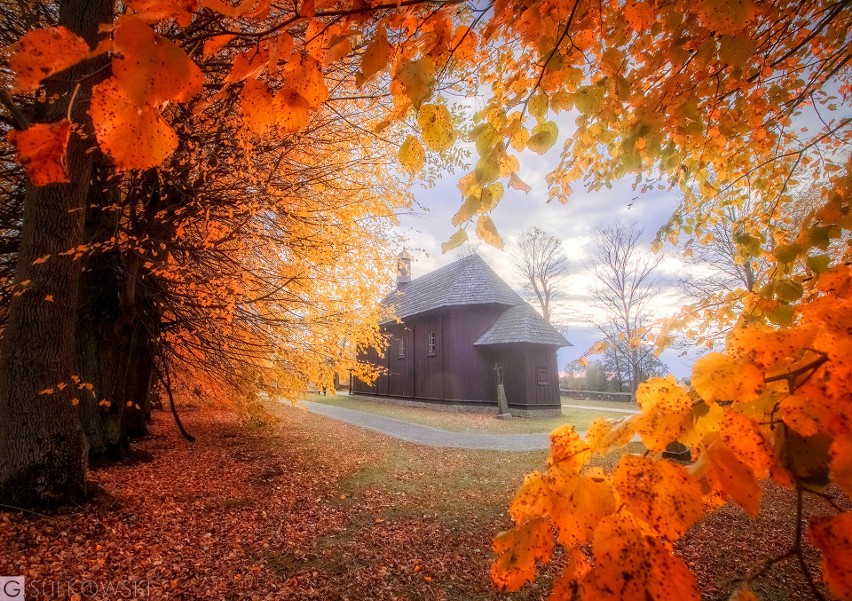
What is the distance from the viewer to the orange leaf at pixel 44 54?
960 mm

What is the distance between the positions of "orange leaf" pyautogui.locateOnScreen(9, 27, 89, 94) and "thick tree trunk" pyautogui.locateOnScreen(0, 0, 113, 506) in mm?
4332

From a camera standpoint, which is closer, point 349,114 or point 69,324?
point 69,324

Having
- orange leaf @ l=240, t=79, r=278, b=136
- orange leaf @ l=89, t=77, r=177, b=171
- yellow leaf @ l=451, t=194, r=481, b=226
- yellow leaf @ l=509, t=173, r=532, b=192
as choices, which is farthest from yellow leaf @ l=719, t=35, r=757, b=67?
orange leaf @ l=89, t=77, r=177, b=171

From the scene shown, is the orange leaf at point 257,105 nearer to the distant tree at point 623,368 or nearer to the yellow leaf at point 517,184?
the yellow leaf at point 517,184

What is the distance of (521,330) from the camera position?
18.0m

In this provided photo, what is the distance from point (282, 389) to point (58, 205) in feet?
18.3

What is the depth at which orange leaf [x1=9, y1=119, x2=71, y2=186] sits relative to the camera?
1.11 metres

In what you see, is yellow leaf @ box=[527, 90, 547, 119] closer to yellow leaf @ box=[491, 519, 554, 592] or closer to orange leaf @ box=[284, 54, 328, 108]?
orange leaf @ box=[284, 54, 328, 108]

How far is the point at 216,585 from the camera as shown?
3.58 meters

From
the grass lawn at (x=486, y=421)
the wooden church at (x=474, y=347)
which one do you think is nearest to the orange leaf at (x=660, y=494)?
the grass lawn at (x=486, y=421)

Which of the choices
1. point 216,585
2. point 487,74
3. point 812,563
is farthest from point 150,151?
point 812,563

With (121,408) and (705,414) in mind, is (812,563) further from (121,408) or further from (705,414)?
(121,408)

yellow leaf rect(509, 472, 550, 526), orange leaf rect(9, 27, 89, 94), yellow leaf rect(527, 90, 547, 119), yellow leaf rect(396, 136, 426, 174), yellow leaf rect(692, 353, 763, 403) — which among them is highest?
yellow leaf rect(527, 90, 547, 119)

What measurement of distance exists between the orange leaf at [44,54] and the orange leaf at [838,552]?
81.6 inches
